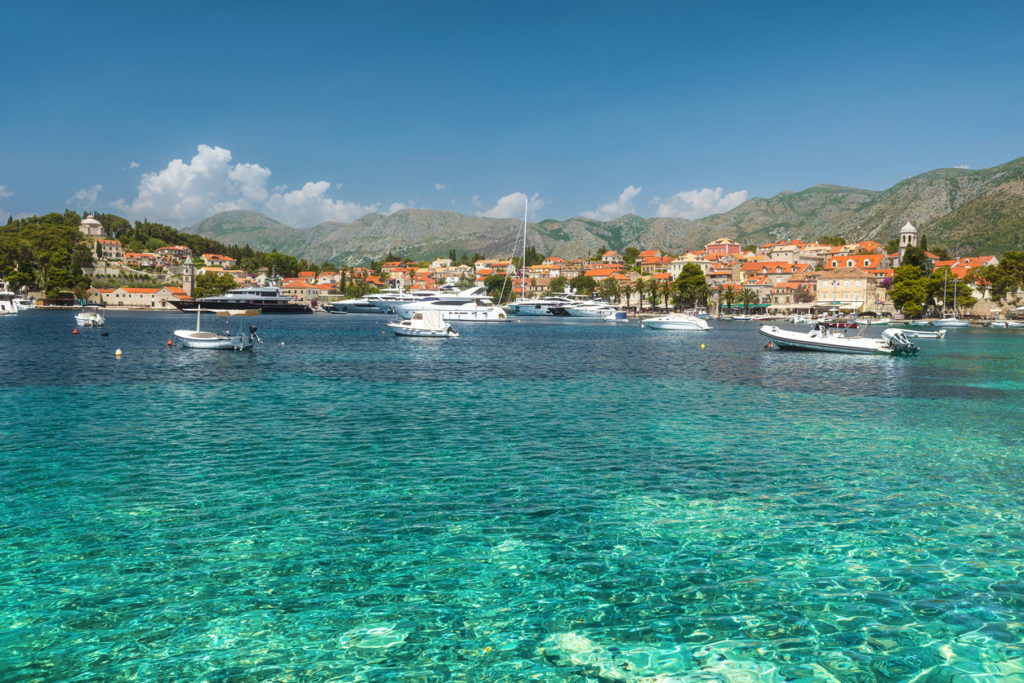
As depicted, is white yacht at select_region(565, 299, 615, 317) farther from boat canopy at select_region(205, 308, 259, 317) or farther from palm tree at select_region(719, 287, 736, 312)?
boat canopy at select_region(205, 308, 259, 317)

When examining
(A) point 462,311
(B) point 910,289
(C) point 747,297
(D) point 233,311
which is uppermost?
(B) point 910,289

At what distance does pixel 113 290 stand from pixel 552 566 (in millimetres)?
226543

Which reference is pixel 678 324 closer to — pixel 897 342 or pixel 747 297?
pixel 897 342

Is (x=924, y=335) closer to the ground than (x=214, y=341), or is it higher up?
closer to the ground

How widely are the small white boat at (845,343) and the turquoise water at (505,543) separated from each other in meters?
30.8

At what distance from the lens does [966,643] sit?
7.73 meters

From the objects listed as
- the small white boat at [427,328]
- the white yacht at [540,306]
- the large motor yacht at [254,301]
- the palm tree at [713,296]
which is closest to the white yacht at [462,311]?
the white yacht at [540,306]

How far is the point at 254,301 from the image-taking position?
552 ft

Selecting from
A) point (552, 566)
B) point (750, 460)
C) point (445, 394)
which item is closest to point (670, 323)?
point (445, 394)

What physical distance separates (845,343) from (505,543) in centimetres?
5197

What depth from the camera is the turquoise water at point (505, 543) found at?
7.41 metres

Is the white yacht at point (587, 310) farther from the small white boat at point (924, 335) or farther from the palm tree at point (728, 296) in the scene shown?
the small white boat at point (924, 335)

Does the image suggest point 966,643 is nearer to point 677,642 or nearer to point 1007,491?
point 677,642

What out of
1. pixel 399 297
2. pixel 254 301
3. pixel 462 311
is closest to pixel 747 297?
pixel 462 311
